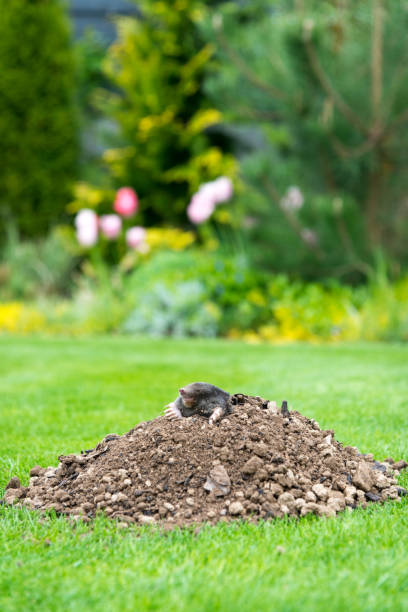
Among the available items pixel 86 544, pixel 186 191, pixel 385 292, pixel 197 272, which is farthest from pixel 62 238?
pixel 86 544

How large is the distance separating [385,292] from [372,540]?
5120 millimetres

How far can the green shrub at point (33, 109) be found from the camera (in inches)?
422

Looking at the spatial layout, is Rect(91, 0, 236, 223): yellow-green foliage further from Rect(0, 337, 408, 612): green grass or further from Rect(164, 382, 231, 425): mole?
Rect(164, 382, 231, 425): mole

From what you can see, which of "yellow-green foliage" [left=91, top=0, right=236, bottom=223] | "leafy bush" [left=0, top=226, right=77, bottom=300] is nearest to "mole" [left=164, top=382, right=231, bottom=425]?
"leafy bush" [left=0, top=226, right=77, bottom=300]

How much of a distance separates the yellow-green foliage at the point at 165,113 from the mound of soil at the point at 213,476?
808 cm

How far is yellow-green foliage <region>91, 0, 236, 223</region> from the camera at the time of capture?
34.1 feet

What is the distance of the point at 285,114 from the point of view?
755 centimetres

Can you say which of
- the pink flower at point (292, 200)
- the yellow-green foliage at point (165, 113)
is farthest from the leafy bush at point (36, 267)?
the pink flower at point (292, 200)

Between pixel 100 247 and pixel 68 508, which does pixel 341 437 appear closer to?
pixel 68 508

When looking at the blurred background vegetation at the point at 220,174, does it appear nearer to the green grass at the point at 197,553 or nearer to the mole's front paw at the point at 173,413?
the green grass at the point at 197,553

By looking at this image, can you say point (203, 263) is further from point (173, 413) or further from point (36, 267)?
point (173, 413)

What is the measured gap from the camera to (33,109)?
10.8 meters

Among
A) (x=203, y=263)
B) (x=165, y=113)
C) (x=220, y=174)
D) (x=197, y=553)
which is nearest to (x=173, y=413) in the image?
(x=197, y=553)

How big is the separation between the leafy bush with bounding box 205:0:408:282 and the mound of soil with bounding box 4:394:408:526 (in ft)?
15.3
